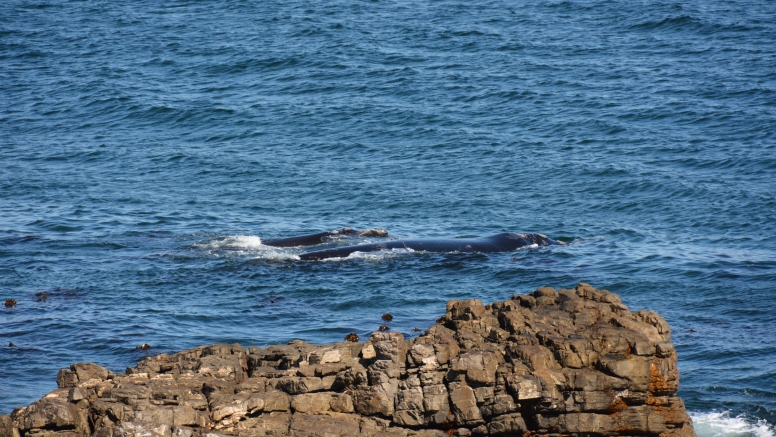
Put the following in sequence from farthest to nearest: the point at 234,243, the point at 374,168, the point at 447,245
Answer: the point at 374,168 → the point at 234,243 → the point at 447,245

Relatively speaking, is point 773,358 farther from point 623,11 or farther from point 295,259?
point 623,11

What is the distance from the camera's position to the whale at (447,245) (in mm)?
31719

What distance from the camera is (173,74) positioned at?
58469 millimetres

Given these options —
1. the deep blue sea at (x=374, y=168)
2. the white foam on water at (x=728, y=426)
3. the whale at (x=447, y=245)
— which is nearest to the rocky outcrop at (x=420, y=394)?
the white foam on water at (x=728, y=426)

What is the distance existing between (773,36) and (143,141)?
115 ft

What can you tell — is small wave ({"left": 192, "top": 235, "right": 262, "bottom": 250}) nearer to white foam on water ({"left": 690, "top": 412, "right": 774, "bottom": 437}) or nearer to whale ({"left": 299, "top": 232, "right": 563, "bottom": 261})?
whale ({"left": 299, "top": 232, "right": 563, "bottom": 261})

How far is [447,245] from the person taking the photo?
106ft

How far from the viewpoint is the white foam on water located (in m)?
20.2

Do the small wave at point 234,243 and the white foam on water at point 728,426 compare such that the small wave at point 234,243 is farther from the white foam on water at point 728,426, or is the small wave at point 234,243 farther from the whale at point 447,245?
the white foam on water at point 728,426

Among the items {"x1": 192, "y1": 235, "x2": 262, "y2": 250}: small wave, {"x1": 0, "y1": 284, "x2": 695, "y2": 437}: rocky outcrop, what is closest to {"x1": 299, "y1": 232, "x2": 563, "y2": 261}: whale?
{"x1": 192, "y1": 235, "x2": 262, "y2": 250}: small wave

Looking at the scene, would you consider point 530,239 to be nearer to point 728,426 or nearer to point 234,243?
point 234,243

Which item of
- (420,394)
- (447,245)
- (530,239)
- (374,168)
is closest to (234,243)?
(447,245)

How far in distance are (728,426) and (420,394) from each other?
845cm

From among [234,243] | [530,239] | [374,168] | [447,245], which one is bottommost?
[374,168]
